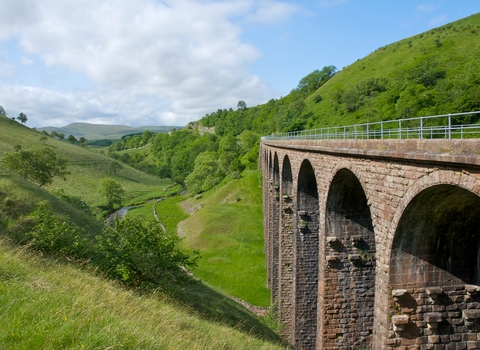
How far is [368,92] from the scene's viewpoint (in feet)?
218

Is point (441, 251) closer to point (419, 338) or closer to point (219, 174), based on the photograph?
point (419, 338)

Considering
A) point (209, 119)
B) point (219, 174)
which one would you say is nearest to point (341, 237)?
point (219, 174)

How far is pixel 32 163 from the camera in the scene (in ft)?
122

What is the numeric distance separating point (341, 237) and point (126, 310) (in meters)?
9.30

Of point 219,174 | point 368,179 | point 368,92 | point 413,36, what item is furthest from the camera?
point 413,36

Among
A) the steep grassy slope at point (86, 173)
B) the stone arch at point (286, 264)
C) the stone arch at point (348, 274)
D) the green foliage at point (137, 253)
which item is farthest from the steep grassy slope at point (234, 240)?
the steep grassy slope at point (86, 173)

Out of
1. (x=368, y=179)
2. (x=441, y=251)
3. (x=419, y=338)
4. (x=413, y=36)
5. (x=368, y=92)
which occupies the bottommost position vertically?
(x=419, y=338)

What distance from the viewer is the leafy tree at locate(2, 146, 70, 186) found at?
35.3 metres

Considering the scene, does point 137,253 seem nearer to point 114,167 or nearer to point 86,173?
point 86,173

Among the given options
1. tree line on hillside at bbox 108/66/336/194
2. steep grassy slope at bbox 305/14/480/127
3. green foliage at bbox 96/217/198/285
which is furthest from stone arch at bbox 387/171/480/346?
tree line on hillside at bbox 108/66/336/194

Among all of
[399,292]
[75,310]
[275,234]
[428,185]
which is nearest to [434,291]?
[399,292]

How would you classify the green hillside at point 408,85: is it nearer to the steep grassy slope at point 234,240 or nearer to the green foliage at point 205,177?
the green foliage at point 205,177

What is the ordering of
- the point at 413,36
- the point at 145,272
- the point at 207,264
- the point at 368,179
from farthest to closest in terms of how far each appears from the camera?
the point at 413,36 < the point at 207,264 < the point at 145,272 < the point at 368,179

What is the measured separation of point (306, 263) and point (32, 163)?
3131 cm
